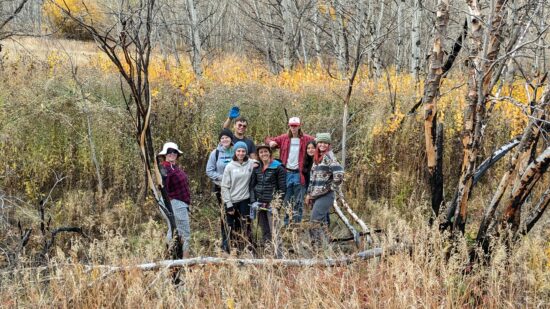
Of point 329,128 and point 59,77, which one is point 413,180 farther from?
point 59,77

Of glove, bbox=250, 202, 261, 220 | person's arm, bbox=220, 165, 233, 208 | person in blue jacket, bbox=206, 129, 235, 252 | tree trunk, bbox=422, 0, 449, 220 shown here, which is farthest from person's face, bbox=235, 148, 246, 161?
tree trunk, bbox=422, 0, 449, 220

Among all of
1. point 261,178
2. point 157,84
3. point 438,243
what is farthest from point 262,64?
point 438,243

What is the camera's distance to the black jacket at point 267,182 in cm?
532

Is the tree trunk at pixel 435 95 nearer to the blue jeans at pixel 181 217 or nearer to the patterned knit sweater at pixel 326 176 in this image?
the patterned knit sweater at pixel 326 176

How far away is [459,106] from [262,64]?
10825 millimetres

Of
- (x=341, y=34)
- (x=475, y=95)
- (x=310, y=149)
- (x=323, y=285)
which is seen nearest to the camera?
(x=323, y=285)

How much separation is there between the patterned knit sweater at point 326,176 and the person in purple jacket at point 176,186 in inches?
56.6

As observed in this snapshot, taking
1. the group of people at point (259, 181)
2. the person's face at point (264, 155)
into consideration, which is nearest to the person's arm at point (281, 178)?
the group of people at point (259, 181)

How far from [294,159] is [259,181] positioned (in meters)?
0.71

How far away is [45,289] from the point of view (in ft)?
12.6

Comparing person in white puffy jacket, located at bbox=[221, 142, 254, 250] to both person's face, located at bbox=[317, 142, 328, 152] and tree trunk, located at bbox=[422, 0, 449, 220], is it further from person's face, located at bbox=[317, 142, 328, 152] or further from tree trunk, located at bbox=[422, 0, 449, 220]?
tree trunk, located at bbox=[422, 0, 449, 220]

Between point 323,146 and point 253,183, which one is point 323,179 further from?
point 253,183

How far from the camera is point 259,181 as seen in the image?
5.36 meters

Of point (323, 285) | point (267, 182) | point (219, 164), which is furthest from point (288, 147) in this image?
point (323, 285)
